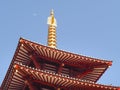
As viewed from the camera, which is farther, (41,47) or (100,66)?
(100,66)

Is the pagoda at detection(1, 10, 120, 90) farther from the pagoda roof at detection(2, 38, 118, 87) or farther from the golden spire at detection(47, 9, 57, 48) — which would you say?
A: the golden spire at detection(47, 9, 57, 48)

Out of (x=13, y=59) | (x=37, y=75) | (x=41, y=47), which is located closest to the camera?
(x=37, y=75)

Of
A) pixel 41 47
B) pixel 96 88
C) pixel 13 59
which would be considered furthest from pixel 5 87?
pixel 96 88

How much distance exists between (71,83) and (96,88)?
1697mm

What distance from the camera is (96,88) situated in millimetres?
24219

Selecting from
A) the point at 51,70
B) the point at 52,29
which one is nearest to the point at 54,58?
the point at 51,70

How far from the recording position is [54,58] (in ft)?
85.6

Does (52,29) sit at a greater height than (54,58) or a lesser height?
greater

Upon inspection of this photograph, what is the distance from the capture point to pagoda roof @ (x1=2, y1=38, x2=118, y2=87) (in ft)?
82.1

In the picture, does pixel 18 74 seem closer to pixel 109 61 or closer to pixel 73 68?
pixel 73 68

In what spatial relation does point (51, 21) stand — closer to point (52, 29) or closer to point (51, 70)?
point (52, 29)

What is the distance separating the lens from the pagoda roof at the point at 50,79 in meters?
22.7

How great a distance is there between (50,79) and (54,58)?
115 inches

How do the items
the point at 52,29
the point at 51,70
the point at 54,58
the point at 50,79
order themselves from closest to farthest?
the point at 50,79
the point at 54,58
the point at 51,70
the point at 52,29
